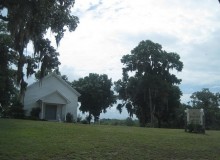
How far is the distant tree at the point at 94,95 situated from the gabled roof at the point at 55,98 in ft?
55.7

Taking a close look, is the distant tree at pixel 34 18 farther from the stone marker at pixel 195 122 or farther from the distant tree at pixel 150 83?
the distant tree at pixel 150 83

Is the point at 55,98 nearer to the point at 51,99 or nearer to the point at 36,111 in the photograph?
the point at 51,99

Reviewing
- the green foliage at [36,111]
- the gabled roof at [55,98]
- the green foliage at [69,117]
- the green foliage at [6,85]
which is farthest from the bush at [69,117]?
the green foliage at [6,85]

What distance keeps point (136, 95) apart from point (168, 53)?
27.0 ft

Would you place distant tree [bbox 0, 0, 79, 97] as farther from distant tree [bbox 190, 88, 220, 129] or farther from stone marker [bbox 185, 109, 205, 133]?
distant tree [bbox 190, 88, 220, 129]

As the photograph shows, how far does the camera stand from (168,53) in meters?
60.5

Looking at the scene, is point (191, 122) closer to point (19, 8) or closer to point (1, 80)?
point (1, 80)

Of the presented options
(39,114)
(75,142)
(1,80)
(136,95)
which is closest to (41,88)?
(39,114)

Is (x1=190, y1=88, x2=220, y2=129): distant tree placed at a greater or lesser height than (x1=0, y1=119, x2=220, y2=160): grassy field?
greater

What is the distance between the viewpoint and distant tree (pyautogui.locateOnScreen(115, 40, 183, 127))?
58.7 metres

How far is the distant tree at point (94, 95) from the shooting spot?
64.7m

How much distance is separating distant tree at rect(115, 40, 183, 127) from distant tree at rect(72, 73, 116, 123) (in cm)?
396

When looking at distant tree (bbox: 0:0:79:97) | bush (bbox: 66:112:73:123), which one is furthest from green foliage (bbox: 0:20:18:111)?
distant tree (bbox: 0:0:79:97)

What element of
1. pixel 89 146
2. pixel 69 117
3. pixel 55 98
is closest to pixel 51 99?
pixel 55 98
